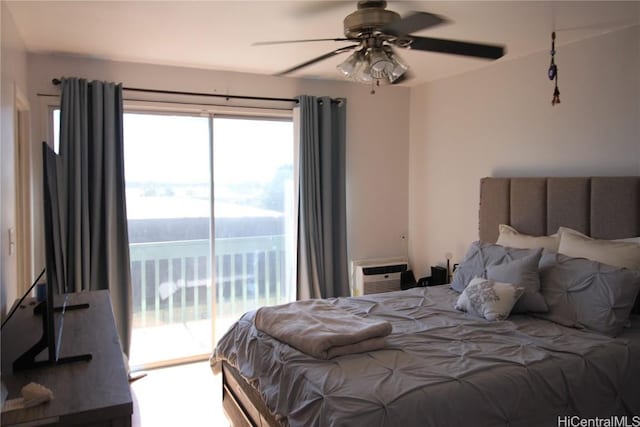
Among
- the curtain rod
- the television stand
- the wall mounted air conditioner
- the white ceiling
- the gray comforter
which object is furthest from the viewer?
the wall mounted air conditioner

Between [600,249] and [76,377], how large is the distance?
279 cm

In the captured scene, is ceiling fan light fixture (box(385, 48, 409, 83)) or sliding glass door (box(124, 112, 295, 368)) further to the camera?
sliding glass door (box(124, 112, 295, 368))

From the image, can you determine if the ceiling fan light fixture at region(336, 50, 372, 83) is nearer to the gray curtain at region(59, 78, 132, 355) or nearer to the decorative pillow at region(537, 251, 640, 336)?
the decorative pillow at region(537, 251, 640, 336)

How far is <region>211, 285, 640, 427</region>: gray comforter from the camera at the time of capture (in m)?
1.88

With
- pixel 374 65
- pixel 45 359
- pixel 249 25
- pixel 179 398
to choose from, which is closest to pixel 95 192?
pixel 179 398

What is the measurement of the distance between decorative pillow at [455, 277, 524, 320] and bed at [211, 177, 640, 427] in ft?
0.18

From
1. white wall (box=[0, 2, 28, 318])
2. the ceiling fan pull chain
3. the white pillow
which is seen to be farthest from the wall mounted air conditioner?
white wall (box=[0, 2, 28, 318])

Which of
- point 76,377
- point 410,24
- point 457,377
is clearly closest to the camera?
point 76,377

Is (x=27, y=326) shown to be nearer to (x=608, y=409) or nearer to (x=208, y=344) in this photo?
(x=208, y=344)

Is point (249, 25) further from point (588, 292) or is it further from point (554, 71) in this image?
point (588, 292)

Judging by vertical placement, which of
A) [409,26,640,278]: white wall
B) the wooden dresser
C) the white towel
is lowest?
the white towel

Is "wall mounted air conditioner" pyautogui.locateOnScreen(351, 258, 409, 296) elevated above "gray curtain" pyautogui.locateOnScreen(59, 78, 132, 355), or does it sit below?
below

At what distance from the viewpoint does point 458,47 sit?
2523 millimetres

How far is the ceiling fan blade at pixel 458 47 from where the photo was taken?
2449 millimetres
